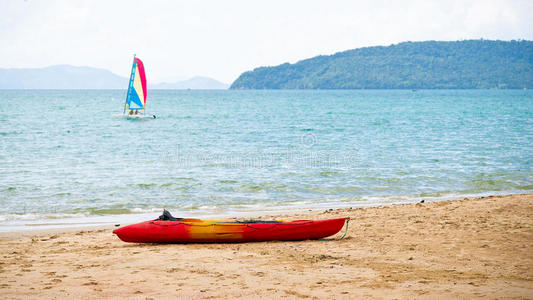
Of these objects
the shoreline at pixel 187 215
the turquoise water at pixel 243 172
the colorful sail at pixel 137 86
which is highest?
the colorful sail at pixel 137 86

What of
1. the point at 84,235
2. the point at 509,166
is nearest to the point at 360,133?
the point at 509,166

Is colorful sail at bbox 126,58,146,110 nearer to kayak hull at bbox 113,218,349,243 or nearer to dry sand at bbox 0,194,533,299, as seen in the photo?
dry sand at bbox 0,194,533,299

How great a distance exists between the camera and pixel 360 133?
118 ft

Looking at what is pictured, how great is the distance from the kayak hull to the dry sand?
0.18 metres

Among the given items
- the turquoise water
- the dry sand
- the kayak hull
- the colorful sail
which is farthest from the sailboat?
the kayak hull

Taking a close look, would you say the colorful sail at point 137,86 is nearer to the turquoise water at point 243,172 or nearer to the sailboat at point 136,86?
the sailboat at point 136,86

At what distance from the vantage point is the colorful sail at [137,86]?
43281mm

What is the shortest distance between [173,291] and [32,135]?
31.7 meters

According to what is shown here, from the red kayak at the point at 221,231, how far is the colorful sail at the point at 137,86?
35.7m

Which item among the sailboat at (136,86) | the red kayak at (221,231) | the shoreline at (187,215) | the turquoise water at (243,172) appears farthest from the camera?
the sailboat at (136,86)

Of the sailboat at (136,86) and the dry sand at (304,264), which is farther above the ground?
the sailboat at (136,86)

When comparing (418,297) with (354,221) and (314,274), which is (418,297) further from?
(354,221)

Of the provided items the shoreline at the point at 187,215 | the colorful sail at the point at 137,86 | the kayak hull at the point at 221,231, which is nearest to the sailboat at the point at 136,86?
the colorful sail at the point at 137,86

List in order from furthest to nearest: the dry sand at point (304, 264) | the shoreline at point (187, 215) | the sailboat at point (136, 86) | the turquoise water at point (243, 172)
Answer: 1. the sailboat at point (136, 86)
2. the turquoise water at point (243, 172)
3. the shoreline at point (187, 215)
4. the dry sand at point (304, 264)
